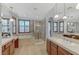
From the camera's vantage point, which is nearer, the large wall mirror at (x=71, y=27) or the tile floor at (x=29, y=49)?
the large wall mirror at (x=71, y=27)

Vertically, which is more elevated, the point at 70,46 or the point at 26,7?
the point at 26,7

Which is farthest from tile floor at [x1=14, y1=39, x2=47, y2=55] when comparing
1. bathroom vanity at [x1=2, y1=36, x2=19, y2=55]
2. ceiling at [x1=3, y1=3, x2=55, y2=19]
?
ceiling at [x1=3, y1=3, x2=55, y2=19]

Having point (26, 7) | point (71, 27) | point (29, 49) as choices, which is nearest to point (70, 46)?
point (71, 27)

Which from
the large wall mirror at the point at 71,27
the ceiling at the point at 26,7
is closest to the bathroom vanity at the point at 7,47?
the ceiling at the point at 26,7

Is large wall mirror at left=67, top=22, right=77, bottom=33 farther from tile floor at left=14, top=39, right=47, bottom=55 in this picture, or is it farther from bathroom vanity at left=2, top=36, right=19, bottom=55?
bathroom vanity at left=2, top=36, right=19, bottom=55

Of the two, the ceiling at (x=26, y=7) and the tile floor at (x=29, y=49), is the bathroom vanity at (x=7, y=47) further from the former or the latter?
the ceiling at (x=26, y=7)

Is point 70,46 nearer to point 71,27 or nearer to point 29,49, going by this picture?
point 71,27

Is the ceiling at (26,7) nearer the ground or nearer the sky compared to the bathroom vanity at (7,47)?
nearer the sky

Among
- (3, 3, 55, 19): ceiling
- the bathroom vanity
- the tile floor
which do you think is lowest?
the tile floor

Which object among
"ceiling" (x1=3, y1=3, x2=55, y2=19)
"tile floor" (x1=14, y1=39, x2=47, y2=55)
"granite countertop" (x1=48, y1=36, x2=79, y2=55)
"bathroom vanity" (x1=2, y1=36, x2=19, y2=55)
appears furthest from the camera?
"tile floor" (x1=14, y1=39, x2=47, y2=55)

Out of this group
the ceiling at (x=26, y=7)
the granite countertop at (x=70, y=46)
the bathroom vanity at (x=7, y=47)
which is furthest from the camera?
the ceiling at (x=26, y=7)

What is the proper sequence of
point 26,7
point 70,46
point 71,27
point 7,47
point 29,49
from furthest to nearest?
point 29,49
point 26,7
point 71,27
point 7,47
point 70,46

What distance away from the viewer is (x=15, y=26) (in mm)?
3662
